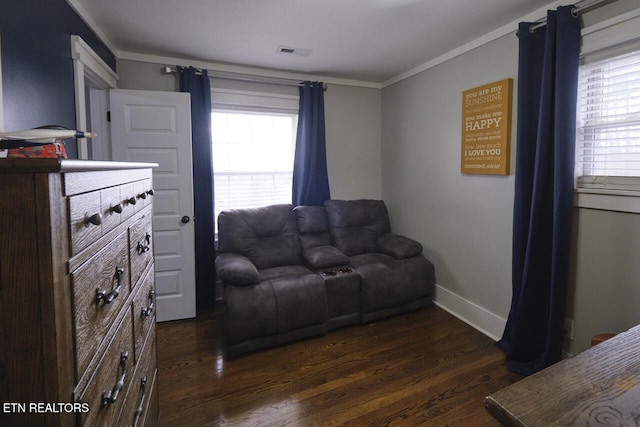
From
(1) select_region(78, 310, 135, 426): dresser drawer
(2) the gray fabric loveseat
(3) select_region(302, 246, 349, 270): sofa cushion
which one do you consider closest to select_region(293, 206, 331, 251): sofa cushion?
(2) the gray fabric loveseat

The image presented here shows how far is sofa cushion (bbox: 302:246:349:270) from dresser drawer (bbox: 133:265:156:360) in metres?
1.60

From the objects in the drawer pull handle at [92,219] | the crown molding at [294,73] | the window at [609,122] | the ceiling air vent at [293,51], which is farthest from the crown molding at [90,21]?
the window at [609,122]

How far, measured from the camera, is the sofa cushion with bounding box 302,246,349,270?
2957 mm

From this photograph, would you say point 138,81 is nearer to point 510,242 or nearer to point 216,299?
point 216,299

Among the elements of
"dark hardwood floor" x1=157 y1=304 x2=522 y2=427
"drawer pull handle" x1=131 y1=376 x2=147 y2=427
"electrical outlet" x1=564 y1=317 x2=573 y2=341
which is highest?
"drawer pull handle" x1=131 y1=376 x2=147 y2=427

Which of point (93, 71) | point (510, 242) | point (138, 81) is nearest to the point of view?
point (93, 71)

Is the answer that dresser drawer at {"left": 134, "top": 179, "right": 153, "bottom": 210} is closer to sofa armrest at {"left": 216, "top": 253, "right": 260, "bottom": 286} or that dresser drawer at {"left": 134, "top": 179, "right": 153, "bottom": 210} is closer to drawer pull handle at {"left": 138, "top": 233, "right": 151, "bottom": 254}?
drawer pull handle at {"left": 138, "top": 233, "right": 151, "bottom": 254}

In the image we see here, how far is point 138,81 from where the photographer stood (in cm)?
307

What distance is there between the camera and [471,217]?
290 cm

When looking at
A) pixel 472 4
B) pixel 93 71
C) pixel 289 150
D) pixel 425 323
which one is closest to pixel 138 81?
pixel 93 71

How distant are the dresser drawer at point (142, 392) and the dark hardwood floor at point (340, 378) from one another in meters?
0.48

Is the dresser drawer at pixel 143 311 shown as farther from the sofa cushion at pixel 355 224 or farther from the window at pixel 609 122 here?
the window at pixel 609 122

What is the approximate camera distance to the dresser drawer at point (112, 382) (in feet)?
2.53

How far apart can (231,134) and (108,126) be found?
1106mm
